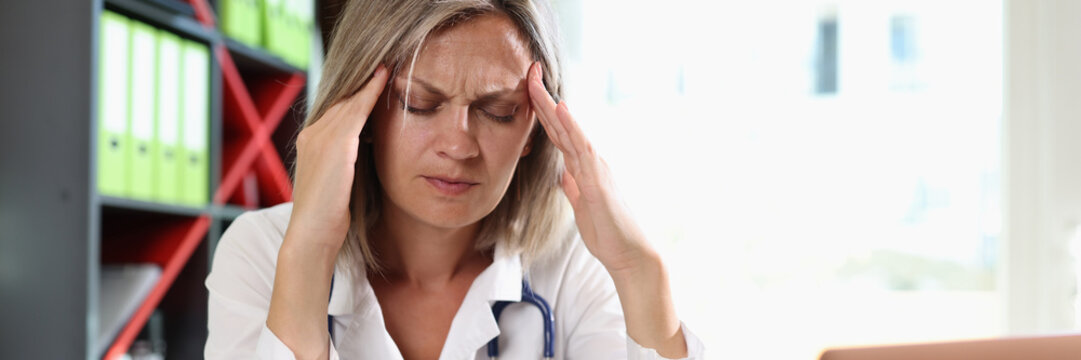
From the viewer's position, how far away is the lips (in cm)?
140

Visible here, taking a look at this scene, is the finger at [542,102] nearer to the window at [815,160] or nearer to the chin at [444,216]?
the chin at [444,216]

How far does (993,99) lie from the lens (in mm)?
3020

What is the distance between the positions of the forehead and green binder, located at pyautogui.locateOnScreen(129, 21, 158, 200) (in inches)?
40.0

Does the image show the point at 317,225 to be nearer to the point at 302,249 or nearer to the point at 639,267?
the point at 302,249

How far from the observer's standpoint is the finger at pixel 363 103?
1378mm

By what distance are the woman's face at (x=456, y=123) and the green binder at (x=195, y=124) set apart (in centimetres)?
108

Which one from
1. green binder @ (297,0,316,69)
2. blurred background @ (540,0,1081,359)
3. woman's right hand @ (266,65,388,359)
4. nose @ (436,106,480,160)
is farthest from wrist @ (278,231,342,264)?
blurred background @ (540,0,1081,359)

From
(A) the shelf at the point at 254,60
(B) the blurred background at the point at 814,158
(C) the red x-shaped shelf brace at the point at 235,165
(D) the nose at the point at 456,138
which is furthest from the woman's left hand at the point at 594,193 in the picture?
(B) the blurred background at the point at 814,158

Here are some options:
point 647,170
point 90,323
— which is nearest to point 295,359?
point 90,323

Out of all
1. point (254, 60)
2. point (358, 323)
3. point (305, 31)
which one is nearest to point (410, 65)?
point (358, 323)

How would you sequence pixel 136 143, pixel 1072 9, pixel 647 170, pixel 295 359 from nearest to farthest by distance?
pixel 295 359 → pixel 136 143 → pixel 1072 9 → pixel 647 170

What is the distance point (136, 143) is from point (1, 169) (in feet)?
0.89

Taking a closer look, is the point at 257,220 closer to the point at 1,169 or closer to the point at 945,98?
the point at 1,169

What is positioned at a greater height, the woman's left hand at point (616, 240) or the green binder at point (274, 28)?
the green binder at point (274, 28)
